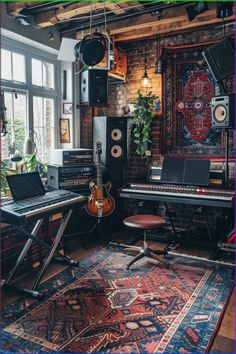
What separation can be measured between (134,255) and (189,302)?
3.83 ft

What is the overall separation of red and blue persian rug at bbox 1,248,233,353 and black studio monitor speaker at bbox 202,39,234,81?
6.75ft

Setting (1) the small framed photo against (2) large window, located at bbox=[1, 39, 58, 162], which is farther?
(1) the small framed photo

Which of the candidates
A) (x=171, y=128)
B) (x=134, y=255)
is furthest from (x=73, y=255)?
(x=171, y=128)

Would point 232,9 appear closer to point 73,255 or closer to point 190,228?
point 190,228

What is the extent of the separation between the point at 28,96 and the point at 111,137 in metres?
1.15

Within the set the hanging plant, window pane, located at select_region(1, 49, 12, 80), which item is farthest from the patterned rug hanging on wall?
window pane, located at select_region(1, 49, 12, 80)

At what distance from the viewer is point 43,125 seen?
14.6 ft

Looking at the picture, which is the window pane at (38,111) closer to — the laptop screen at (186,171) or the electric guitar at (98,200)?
the electric guitar at (98,200)

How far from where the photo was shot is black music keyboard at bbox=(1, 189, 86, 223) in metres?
2.65

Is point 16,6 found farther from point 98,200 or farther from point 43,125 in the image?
point 98,200

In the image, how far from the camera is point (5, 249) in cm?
311

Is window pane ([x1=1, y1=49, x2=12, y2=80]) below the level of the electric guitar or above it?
above

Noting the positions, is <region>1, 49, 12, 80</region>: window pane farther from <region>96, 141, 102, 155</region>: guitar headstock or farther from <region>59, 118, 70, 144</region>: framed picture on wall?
<region>96, 141, 102, 155</region>: guitar headstock

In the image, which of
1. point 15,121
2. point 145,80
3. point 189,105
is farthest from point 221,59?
point 15,121
